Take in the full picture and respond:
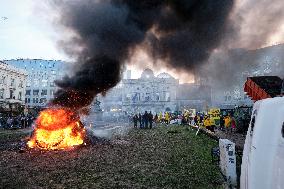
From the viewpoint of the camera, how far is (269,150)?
3936 mm

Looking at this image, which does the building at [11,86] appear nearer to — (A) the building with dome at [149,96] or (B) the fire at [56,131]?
(A) the building with dome at [149,96]

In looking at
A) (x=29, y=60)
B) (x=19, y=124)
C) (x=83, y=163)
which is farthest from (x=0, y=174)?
(x=29, y=60)

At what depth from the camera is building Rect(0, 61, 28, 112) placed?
5878cm

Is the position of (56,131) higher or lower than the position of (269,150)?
lower

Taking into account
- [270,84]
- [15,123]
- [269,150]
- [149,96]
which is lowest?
[15,123]

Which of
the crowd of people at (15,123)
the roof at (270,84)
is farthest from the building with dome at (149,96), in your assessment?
the roof at (270,84)

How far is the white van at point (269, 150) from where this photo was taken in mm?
3648

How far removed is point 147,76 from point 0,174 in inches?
3747

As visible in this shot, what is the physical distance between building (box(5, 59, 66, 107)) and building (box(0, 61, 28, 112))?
3695cm

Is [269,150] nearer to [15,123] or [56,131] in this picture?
[56,131]

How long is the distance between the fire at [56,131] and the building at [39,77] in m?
87.1

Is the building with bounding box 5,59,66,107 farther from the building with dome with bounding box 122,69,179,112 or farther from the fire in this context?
the fire

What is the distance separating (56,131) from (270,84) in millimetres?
12239

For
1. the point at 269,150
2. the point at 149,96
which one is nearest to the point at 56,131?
the point at 269,150
